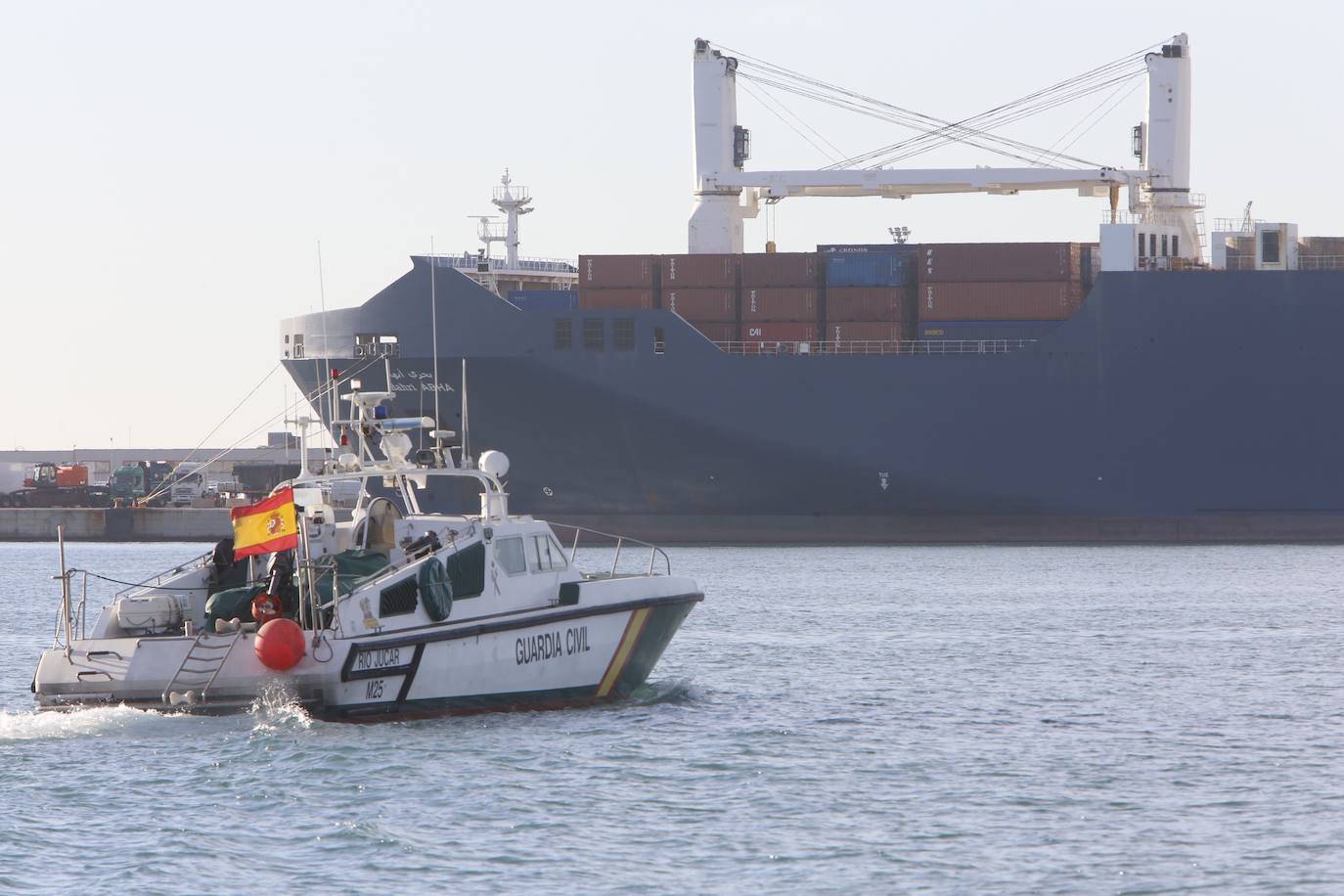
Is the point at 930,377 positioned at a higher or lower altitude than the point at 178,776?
higher

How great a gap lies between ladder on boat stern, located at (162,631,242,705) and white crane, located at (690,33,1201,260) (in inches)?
1507

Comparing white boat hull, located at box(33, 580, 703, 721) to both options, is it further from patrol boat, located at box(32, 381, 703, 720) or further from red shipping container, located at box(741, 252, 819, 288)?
red shipping container, located at box(741, 252, 819, 288)

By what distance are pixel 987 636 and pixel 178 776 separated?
14.8 meters

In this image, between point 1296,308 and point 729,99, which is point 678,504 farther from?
point 1296,308

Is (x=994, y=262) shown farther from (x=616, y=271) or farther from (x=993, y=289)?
(x=616, y=271)

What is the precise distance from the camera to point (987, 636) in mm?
26828

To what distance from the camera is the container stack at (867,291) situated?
48.0m

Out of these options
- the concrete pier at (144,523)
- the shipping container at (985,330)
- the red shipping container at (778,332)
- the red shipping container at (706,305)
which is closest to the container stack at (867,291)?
the red shipping container at (778,332)

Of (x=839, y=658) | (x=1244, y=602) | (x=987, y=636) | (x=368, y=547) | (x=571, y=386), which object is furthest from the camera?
(x=571, y=386)

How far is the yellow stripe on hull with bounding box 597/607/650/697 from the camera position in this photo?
18922 mm

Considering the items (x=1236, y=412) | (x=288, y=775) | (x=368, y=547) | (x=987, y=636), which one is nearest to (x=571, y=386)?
(x=1236, y=412)

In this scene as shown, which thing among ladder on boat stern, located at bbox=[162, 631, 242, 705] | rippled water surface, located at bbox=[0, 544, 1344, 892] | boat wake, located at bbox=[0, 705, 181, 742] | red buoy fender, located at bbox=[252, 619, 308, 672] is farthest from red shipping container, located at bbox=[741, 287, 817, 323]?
→ boat wake, located at bbox=[0, 705, 181, 742]

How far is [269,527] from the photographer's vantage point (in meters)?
16.5

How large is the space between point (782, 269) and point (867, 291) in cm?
232
